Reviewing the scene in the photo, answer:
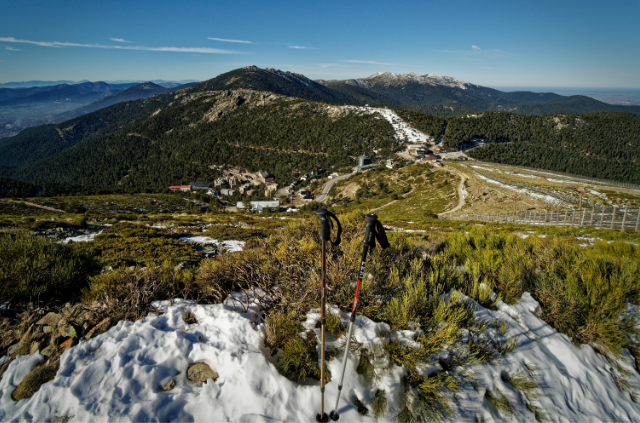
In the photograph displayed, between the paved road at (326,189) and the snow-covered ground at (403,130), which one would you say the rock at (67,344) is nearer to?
the paved road at (326,189)

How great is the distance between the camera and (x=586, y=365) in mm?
3855

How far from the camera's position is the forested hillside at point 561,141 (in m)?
112

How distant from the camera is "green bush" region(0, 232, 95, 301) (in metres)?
4.73

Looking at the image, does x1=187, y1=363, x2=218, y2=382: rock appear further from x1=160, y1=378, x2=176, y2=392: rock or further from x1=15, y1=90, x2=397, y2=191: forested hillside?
x1=15, y1=90, x2=397, y2=191: forested hillside

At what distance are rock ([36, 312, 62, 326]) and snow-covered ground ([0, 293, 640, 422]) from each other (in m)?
0.78

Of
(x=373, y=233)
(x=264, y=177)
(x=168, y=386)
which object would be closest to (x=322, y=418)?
(x=168, y=386)

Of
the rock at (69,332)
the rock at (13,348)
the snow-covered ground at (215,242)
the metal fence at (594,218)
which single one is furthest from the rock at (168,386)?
the metal fence at (594,218)

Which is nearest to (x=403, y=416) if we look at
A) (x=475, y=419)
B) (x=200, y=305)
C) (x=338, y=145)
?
(x=475, y=419)

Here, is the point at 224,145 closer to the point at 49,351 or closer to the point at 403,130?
the point at 403,130

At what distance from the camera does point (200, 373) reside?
11.0 feet

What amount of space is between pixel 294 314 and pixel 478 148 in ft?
444

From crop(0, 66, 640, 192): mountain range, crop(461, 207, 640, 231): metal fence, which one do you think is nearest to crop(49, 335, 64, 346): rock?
crop(461, 207, 640, 231): metal fence

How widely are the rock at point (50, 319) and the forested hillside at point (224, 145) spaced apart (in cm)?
10634

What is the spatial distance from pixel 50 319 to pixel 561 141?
187m
